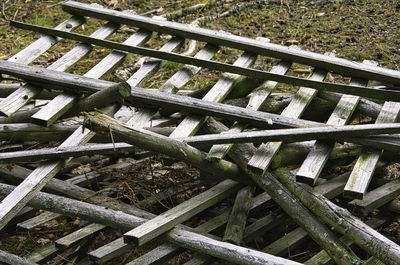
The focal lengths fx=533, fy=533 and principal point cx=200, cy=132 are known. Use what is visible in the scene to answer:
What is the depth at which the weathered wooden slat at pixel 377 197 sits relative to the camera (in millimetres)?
3283

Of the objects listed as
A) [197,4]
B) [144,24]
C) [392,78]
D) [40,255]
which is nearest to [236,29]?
[197,4]

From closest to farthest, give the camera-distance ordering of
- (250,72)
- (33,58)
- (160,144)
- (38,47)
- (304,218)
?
(160,144), (304,218), (250,72), (33,58), (38,47)

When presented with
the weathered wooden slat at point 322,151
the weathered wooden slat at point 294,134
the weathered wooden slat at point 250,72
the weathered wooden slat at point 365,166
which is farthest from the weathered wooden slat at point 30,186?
the weathered wooden slat at point 365,166

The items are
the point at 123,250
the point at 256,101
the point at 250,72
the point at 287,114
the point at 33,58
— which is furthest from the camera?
the point at 33,58

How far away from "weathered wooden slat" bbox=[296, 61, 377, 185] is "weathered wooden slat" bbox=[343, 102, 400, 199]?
0.59ft

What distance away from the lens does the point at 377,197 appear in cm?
342

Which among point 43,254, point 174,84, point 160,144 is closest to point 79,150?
point 160,144

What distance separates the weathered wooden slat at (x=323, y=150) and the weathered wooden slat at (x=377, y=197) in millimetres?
409

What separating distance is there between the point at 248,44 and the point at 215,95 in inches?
26.3

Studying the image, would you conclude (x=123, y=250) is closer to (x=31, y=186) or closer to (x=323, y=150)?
(x=31, y=186)

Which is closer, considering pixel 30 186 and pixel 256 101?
pixel 30 186

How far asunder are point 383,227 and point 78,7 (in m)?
3.02

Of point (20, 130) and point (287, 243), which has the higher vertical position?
point (20, 130)

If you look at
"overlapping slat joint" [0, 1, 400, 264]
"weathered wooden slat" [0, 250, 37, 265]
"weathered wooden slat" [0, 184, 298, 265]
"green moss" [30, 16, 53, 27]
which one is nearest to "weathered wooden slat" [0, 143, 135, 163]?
"overlapping slat joint" [0, 1, 400, 264]
